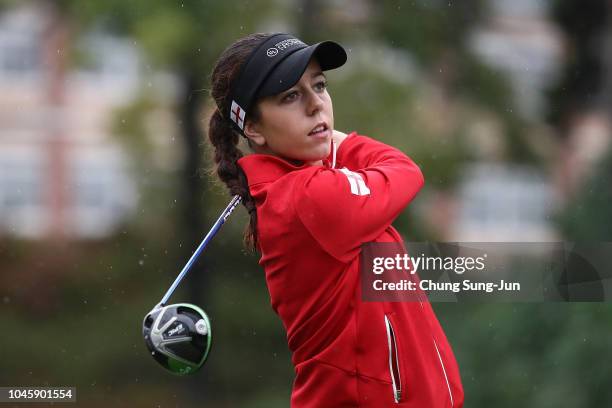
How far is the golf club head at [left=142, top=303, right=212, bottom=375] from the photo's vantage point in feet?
11.4

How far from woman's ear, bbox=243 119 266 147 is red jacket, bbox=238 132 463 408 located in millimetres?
164

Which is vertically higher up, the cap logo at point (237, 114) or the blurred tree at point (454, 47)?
the cap logo at point (237, 114)

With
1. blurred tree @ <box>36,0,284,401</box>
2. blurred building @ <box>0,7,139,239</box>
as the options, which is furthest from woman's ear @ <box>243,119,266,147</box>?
blurred building @ <box>0,7,139,239</box>

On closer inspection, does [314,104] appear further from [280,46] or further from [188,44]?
[188,44]

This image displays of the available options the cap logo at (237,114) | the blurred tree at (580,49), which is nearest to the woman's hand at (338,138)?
the cap logo at (237,114)

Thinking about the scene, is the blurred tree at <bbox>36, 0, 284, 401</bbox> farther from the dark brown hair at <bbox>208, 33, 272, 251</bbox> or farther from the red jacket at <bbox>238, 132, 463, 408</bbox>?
the red jacket at <bbox>238, 132, 463, 408</bbox>

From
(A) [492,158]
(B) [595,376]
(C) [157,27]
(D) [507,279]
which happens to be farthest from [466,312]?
(A) [492,158]

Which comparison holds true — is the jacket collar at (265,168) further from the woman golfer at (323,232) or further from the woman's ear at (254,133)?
the woman's ear at (254,133)

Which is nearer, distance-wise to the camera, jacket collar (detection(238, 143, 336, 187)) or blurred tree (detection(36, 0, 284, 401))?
jacket collar (detection(238, 143, 336, 187))

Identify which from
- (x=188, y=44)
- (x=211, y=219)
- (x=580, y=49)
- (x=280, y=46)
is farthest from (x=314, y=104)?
(x=580, y=49)

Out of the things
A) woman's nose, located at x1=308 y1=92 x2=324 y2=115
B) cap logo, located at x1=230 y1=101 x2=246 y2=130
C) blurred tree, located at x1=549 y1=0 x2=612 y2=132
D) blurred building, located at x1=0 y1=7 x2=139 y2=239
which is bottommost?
blurred building, located at x1=0 y1=7 x2=139 y2=239

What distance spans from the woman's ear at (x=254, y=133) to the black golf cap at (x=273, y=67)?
0.07 feet

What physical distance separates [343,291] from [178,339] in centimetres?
62

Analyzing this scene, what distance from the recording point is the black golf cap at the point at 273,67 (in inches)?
131
